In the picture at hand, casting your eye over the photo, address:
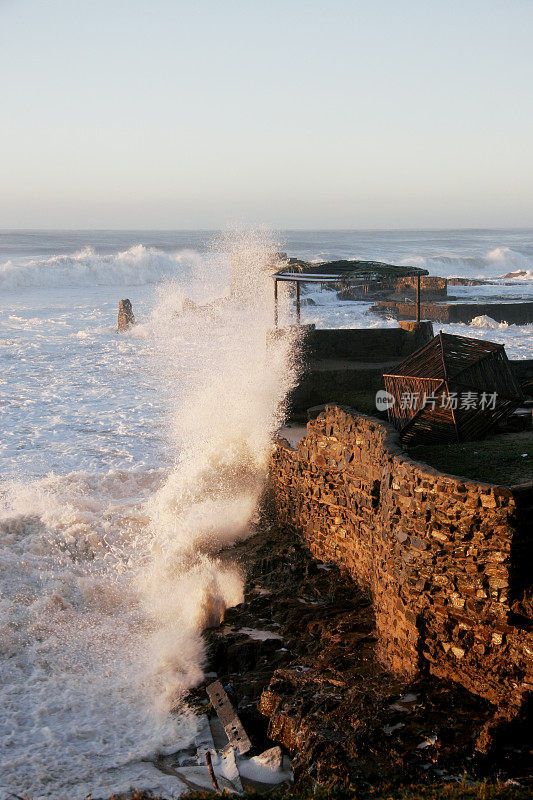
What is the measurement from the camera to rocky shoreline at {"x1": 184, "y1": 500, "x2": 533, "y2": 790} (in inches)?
217

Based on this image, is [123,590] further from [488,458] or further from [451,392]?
[488,458]

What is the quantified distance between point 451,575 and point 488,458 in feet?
5.80

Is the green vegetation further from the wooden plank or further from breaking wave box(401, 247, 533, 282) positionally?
breaking wave box(401, 247, 533, 282)

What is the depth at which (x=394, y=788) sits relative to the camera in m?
5.23

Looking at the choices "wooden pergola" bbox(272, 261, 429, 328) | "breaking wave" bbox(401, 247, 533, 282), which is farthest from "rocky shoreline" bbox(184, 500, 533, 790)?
"breaking wave" bbox(401, 247, 533, 282)

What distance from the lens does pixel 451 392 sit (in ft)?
28.4

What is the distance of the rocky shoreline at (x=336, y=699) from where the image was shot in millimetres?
5520

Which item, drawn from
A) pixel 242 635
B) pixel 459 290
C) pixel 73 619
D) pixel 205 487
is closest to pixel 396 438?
pixel 242 635

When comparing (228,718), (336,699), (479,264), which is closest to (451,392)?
(336,699)

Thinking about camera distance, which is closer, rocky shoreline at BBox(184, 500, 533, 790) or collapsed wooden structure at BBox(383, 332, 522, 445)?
rocky shoreline at BBox(184, 500, 533, 790)

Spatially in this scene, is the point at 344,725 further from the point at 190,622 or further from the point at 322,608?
the point at 190,622

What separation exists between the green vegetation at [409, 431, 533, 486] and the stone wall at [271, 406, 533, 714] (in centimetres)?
60

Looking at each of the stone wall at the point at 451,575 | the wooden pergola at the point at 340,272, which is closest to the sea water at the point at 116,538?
the wooden pergola at the point at 340,272

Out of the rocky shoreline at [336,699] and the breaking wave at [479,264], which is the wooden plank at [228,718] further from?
the breaking wave at [479,264]
